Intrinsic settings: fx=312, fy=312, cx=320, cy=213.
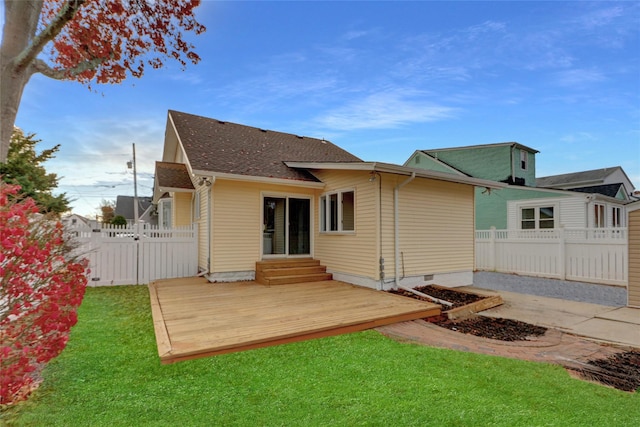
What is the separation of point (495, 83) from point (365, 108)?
4.71 meters

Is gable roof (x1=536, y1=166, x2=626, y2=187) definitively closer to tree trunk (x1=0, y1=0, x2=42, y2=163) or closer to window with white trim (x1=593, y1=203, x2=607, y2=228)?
window with white trim (x1=593, y1=203, x2=607, y2=228)

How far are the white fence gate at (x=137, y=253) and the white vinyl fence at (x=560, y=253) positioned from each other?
11.2 metres

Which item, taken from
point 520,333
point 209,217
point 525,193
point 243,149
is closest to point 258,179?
point 209,217

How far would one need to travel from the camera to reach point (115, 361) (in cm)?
358

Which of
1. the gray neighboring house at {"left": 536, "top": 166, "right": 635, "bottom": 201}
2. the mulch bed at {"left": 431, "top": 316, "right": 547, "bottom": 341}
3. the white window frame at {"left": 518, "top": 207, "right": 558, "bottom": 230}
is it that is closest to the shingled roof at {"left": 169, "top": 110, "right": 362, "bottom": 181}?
the mulch bed at {"left": 431, "top": 316, "right": 547, "bottom": 341}

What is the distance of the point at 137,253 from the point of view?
892 centimetres

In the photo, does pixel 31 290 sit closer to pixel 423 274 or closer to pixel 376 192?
pixel 376 192

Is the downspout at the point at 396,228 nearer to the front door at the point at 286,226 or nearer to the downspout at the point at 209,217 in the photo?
the front door at the point at 286,226

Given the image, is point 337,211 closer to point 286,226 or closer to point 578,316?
point 286,226

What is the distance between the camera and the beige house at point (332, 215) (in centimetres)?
787

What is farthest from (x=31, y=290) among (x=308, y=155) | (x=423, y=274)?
(x=308, y=155)

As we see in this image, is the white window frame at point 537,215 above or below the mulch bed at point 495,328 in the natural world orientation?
above

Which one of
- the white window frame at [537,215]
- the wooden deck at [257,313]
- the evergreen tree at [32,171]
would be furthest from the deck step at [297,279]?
the white window frame at [537,215]

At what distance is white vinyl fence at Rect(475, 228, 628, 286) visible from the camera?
9.27 meters
